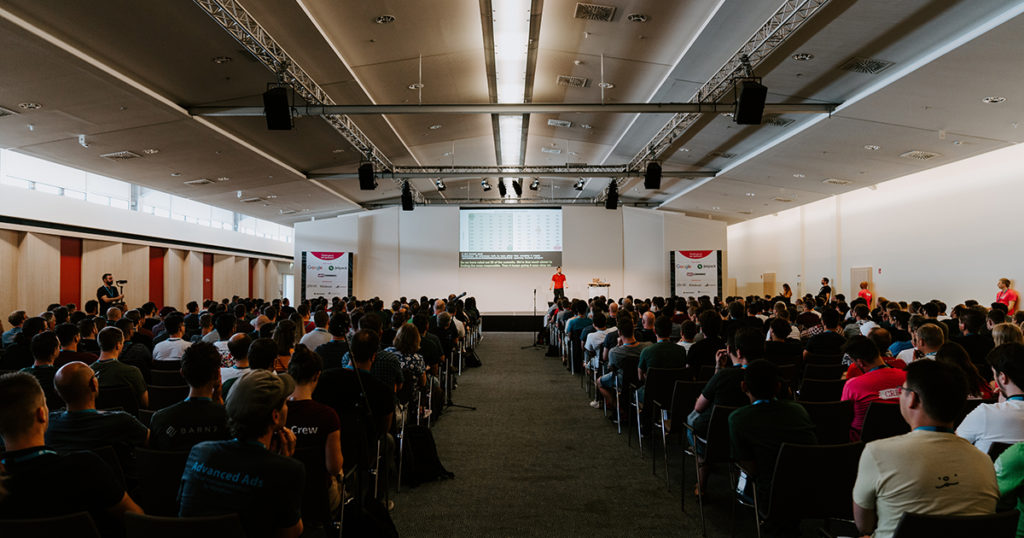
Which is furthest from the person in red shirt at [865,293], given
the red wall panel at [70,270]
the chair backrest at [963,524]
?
the red wall panel at [70,270]

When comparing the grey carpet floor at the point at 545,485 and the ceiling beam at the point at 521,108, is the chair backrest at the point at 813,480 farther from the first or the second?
the ceiling beam at the point at 521,108

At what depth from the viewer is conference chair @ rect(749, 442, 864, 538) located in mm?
2537

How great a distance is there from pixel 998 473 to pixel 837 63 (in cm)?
664

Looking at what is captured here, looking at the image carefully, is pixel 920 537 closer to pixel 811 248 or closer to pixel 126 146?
pixel 126 146

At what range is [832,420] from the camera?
329 centimetres

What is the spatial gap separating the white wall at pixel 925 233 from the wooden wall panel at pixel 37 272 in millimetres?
18671

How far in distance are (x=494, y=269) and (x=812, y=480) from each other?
16574 mm

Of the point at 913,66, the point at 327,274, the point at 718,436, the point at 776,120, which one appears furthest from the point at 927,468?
the point at 327,274

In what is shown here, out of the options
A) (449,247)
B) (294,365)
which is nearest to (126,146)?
(294,365)

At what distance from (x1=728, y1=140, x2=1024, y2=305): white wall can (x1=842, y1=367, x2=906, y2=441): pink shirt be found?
9142mm

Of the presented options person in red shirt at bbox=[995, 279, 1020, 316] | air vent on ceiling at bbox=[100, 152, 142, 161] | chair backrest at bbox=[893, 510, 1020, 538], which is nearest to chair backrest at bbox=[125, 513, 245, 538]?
chair backrest at bbox=[893, 510, 1020, 538]

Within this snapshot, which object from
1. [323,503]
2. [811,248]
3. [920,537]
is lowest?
[323,503]

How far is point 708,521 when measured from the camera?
3.54 metres

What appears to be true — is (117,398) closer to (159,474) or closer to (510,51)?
(159,474)
